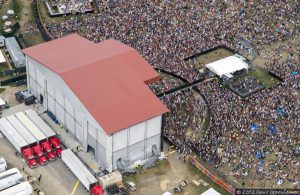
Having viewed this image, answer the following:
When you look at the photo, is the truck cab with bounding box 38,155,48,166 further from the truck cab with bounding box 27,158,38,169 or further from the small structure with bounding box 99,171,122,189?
the small structure with bounding box 99,171,122,189

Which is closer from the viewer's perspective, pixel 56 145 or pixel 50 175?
pixel 50 175

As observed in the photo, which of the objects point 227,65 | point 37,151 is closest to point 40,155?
point 37,151

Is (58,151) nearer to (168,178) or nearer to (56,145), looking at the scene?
(56,145)

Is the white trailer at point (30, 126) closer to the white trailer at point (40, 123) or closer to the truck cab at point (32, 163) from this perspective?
the white trailer at point (40, 123)

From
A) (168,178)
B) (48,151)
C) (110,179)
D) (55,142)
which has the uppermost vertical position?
(55,142)

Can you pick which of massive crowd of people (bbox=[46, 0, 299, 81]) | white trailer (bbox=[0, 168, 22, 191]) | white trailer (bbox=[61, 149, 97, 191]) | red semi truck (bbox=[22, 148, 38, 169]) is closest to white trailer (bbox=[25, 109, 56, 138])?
red semi truck (bbox=[22, 148, 38, 169])

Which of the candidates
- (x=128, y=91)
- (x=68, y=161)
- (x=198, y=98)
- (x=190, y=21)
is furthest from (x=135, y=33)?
(x=68, y=161)
